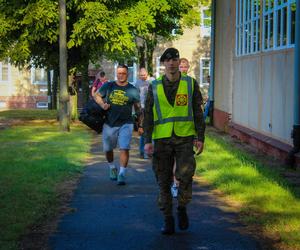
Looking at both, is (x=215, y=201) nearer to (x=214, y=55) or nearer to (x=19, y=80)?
(x=214, y=55)

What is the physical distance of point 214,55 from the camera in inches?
938

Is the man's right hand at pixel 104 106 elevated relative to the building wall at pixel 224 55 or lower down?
lower down

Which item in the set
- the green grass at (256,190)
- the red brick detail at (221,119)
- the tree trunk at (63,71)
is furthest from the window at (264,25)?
the tree trunk at (63,71)

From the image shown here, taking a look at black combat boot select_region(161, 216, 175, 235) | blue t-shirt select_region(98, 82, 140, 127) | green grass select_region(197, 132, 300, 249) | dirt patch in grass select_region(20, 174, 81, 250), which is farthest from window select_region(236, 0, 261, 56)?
black combat boot select_region(161, 216, 175, 235)

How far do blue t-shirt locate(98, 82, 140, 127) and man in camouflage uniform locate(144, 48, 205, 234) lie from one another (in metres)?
3.53

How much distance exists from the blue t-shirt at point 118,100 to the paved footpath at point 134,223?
99 cm

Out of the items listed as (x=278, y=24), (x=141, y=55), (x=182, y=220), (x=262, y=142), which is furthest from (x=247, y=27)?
(x=141, y=55)

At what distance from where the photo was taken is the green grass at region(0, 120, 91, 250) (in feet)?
24.7

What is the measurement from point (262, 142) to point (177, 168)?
7945 millimetres

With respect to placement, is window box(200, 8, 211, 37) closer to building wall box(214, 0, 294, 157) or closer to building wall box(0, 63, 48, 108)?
building wall box(0, 63, 48, 108)

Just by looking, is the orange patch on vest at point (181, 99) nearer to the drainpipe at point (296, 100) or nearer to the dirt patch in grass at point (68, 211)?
the dirt patch in grass at point (68, 211)

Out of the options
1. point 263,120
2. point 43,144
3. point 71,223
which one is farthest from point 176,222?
point 43,144

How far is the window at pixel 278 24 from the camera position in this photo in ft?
42.9

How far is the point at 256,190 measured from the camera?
31.0ft
